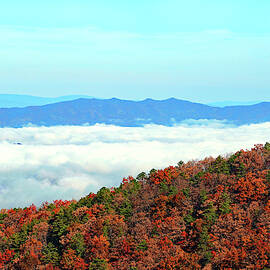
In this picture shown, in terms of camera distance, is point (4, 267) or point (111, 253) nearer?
point (111, 253)

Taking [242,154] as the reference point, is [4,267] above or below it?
below

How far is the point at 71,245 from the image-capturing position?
2355 inches

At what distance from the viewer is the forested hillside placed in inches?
2093

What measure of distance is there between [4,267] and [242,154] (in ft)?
159

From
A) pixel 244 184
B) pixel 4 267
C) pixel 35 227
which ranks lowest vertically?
pixel 4 267

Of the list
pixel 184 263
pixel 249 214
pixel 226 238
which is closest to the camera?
pixel 184 263

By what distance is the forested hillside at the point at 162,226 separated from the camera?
53156 mm

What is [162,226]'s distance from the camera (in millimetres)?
63375

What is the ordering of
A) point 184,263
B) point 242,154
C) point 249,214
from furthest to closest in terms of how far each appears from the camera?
point 242,154 < point 249,214 < point 184,263

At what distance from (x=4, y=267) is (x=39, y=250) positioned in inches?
216

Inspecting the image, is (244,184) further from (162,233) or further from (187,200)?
(162,233)

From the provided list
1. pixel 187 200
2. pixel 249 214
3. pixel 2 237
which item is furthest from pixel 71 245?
pixel 249 214

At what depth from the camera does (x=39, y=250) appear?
63.2m

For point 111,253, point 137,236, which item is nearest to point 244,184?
point 137,236
